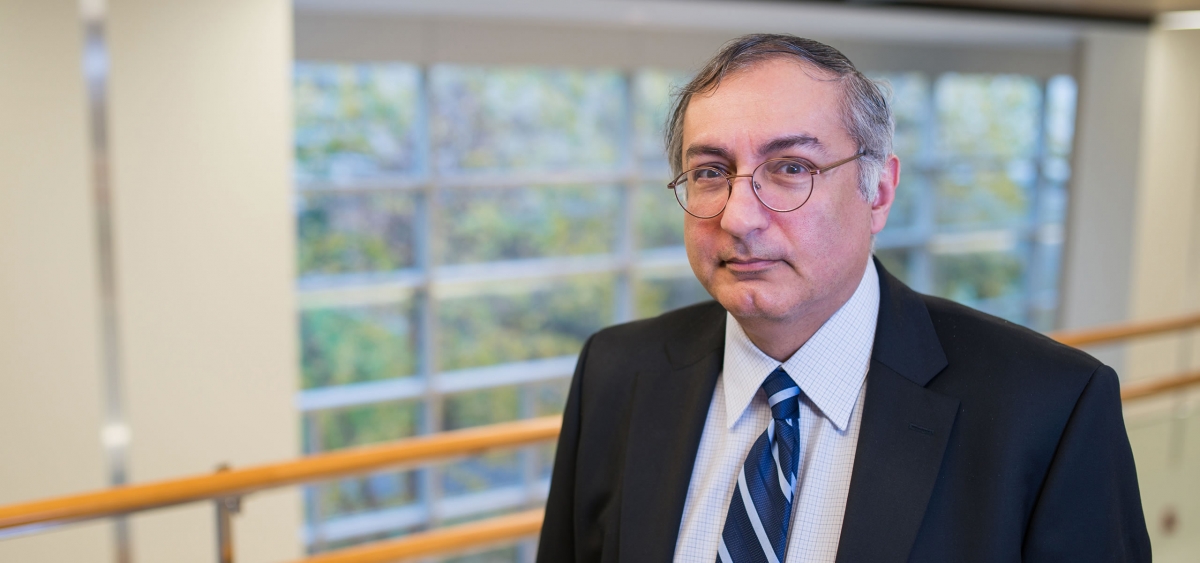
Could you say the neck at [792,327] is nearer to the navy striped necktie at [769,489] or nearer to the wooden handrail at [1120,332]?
the navy striped necktie at [769,489]

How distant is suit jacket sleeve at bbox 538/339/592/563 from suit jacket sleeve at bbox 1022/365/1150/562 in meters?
0.64

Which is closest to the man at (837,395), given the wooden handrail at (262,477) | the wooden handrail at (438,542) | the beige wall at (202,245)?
the wooden handrail at (262,477)

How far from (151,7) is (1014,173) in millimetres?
7546

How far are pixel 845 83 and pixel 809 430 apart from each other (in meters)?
0.45

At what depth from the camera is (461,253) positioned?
6.52 m

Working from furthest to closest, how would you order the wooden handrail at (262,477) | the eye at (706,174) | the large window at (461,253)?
the large window at (461,253) → the wooden handrail at (262,477) → the eye at (706,174)

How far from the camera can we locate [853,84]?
1.16 metres

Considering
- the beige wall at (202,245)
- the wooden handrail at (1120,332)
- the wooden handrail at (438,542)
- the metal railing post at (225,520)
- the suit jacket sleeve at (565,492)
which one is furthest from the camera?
the beige wall at (202,245)

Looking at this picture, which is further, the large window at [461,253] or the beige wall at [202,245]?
the large window at [461,253]

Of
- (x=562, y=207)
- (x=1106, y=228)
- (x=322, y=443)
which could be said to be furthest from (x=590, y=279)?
(x=1106, y=228)

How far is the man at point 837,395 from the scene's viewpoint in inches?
42.6

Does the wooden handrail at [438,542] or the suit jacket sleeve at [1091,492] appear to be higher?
the suit jacket sleeve at [1091,492]

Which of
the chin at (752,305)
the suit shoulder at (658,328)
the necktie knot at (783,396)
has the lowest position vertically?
the necktie knot at (783,396)

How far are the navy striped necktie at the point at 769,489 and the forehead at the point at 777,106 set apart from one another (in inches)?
12.3
